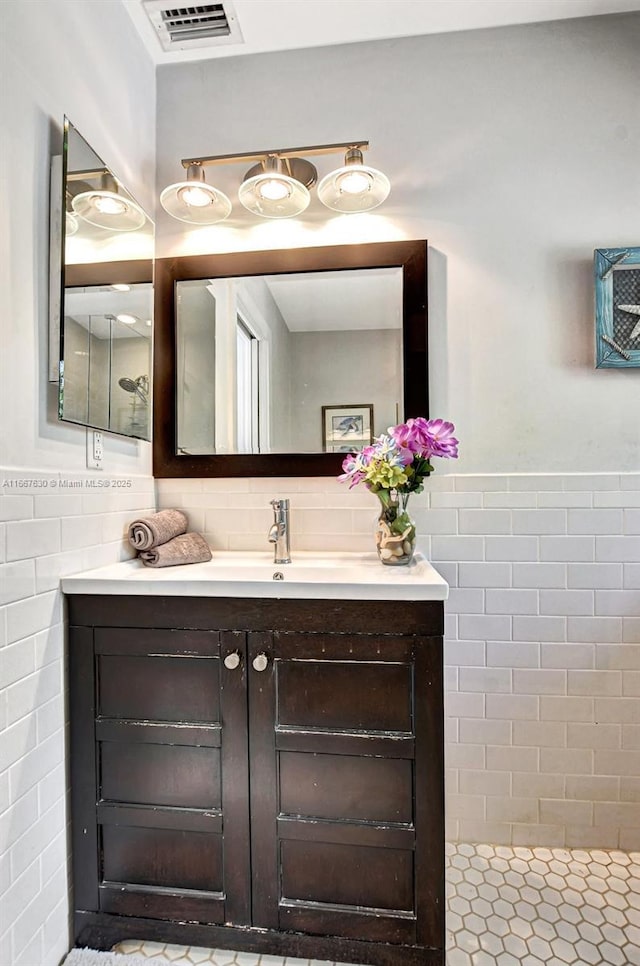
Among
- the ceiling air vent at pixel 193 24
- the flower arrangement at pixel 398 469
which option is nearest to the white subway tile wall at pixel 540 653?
the flower arrangement at pixel 398 469

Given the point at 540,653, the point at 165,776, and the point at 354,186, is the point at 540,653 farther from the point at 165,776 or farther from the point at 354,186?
the point at 354,186

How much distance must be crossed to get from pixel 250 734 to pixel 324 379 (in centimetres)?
108

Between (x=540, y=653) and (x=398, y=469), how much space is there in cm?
79

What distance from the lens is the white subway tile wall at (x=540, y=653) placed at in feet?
5.11

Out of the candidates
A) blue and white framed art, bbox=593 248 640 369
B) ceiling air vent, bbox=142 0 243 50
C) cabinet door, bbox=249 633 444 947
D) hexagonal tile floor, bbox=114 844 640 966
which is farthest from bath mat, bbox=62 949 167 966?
ceiling air vent, bbox=142 0 243 50

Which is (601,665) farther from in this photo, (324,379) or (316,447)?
(324,379)

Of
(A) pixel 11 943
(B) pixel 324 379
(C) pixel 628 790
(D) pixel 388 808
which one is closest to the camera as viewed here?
(A) pixel 11 943

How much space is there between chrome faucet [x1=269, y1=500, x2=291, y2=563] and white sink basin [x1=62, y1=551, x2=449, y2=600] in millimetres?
106

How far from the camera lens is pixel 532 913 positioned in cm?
132

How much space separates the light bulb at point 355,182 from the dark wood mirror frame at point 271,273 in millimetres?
166

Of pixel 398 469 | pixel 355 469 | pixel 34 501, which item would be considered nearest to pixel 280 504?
pixel 355 469

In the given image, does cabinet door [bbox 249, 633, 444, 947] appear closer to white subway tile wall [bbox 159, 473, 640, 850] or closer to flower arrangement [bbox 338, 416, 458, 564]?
flower arrangement [bbox 338, 416, 458, 564]

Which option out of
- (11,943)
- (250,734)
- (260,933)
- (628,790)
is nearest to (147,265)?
(250,734)

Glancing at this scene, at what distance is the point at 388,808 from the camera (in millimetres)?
1143
